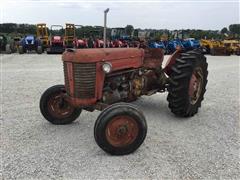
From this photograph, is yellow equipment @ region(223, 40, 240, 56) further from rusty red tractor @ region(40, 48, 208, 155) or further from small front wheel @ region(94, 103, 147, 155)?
small front wheel @ region(94, 103, 147, 155)

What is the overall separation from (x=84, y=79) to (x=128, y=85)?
3.35 ft

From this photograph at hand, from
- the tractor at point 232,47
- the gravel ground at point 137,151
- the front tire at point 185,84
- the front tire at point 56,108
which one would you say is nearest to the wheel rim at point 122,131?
the gravel ground at point 137,151

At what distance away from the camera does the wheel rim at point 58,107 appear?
5.54 metres

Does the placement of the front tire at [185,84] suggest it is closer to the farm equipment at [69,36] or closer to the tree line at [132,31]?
the tree line at [132,31]

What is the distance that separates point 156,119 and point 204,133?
39.0 inches

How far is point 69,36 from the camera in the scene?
815 inches

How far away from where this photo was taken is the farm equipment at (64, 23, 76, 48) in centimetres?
2048

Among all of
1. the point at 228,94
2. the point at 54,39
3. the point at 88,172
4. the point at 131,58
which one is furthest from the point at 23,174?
the point at 54,39

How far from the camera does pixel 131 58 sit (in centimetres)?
540

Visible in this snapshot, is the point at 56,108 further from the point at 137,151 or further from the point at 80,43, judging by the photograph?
the point at 80,43

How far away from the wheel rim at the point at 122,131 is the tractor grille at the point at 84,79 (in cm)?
66

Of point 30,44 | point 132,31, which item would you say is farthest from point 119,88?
point 30,44

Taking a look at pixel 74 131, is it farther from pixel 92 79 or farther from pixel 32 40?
pixel 32 40

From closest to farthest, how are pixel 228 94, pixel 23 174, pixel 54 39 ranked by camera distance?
pixel 23 174 < pixel 228 94 < pixel 54 39
